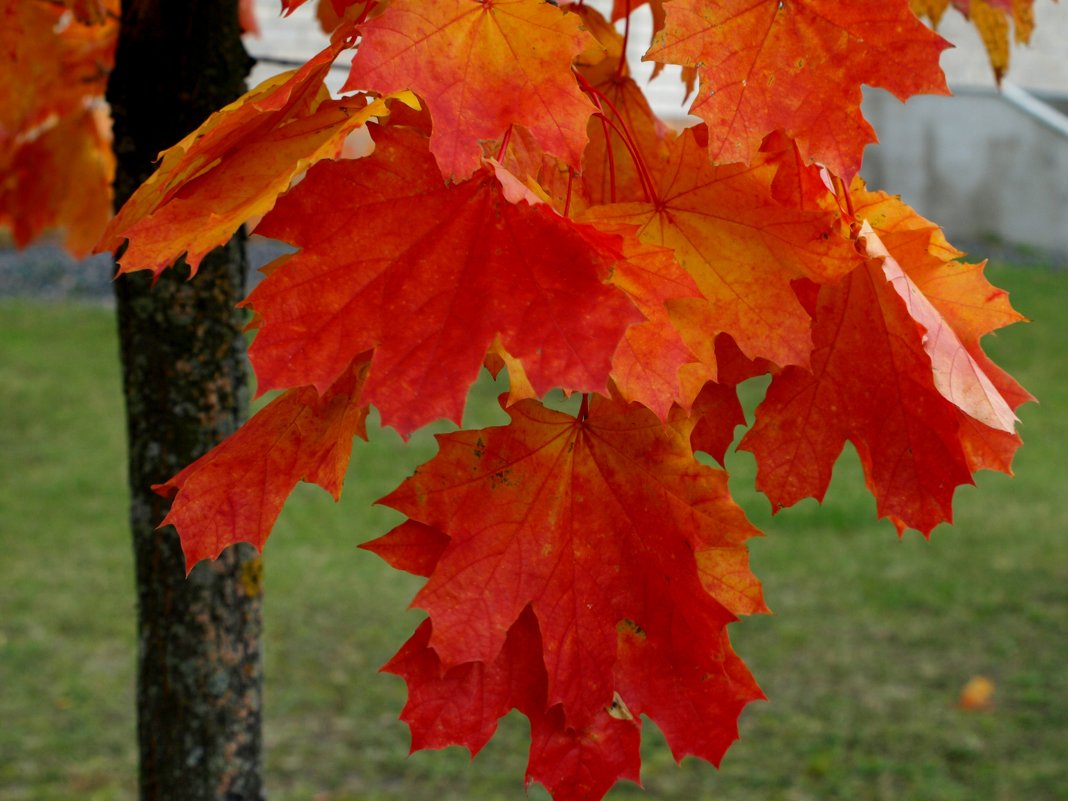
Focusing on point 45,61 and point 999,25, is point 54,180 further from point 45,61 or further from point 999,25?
point 999,25

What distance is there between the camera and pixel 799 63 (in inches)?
31.9

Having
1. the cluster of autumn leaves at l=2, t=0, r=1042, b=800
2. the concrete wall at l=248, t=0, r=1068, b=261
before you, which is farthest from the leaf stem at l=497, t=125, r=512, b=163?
the concrete wall at l=248, t=0, r=1068, b=261

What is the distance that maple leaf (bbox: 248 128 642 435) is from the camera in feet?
2.34

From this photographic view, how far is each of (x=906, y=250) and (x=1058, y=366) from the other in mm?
5881

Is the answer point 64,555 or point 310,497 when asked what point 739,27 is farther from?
point 310,497

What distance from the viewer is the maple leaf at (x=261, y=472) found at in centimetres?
84

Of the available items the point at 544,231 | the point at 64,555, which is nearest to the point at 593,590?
the point at 544,231

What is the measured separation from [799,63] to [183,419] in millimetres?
939

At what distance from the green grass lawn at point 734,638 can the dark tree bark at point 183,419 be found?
129cm

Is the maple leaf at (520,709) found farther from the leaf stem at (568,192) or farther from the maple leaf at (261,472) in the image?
the leaf stem at (568,192)

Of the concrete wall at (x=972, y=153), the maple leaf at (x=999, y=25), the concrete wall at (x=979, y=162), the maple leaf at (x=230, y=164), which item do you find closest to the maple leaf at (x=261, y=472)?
the maple leaf at (x=230, y=164)

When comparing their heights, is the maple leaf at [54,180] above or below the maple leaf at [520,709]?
above

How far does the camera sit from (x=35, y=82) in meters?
1.58

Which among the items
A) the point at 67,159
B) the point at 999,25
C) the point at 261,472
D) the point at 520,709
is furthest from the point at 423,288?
the point at 67,159
